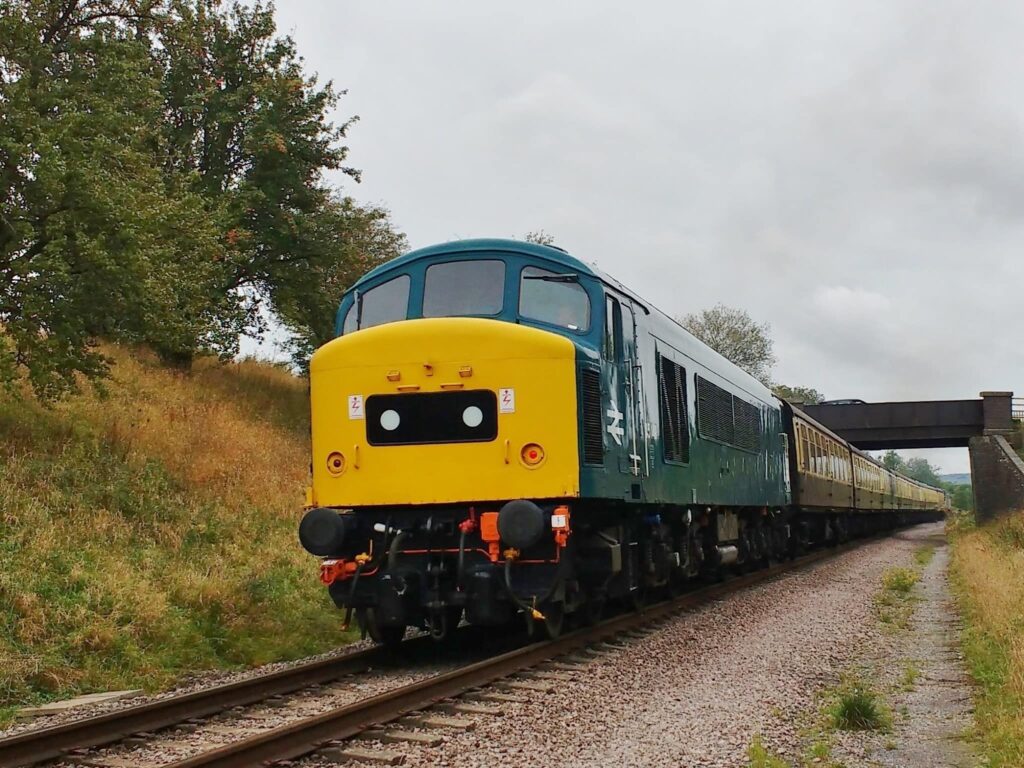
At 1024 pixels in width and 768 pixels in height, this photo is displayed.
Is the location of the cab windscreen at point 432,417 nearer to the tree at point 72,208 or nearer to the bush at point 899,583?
the tree at point 72,208

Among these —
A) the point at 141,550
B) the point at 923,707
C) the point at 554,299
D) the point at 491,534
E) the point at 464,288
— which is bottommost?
the point at 923,707

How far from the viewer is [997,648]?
8.66m

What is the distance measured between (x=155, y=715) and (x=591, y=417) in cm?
423

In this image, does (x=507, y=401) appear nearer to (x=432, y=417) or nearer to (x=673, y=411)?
(x=432, y=417)

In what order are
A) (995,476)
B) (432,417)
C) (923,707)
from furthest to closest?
1. (995,476)
2. (432,417)
3. (923,707)

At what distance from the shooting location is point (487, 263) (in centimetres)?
945

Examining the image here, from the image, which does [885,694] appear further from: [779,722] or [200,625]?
[200,625]

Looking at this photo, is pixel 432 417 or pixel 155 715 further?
pixel 432 417

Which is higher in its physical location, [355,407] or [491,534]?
[355,407]

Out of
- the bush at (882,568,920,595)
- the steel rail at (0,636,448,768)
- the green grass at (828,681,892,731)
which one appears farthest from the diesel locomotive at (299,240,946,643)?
the bush at (882,568,920,595)

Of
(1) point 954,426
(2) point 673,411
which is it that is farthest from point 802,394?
(2) point 673,411

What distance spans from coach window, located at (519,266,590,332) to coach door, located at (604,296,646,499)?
29cm

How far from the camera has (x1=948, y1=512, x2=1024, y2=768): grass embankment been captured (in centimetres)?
574

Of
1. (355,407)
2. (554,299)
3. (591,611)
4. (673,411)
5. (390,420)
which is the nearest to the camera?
(390,420)
